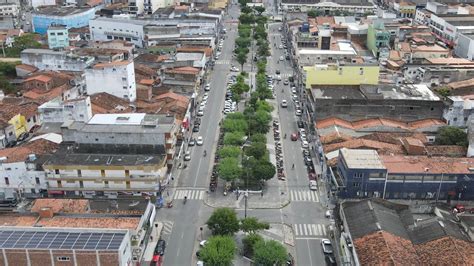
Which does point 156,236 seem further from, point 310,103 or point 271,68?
point 271,68

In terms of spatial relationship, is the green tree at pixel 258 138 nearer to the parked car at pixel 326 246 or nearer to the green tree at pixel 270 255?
the parked car at pixel 326 246

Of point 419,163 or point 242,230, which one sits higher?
point 419,163

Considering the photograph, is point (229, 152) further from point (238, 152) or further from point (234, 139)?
point (234, 139)

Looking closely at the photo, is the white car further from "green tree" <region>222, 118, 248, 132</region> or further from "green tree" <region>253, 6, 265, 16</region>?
"green tree" <region>253, 6, 265, 16</region>

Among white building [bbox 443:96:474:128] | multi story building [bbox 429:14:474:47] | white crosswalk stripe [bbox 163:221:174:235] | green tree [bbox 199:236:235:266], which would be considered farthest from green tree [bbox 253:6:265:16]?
green tree [bbox 199:236:235:266]

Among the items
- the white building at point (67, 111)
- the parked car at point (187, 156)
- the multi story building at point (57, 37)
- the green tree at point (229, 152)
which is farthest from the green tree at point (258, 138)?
the multi story building at point (57, 37)

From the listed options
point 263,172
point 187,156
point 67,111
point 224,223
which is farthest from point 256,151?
point 67,111

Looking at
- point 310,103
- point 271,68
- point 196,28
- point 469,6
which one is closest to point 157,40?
point 196,28
